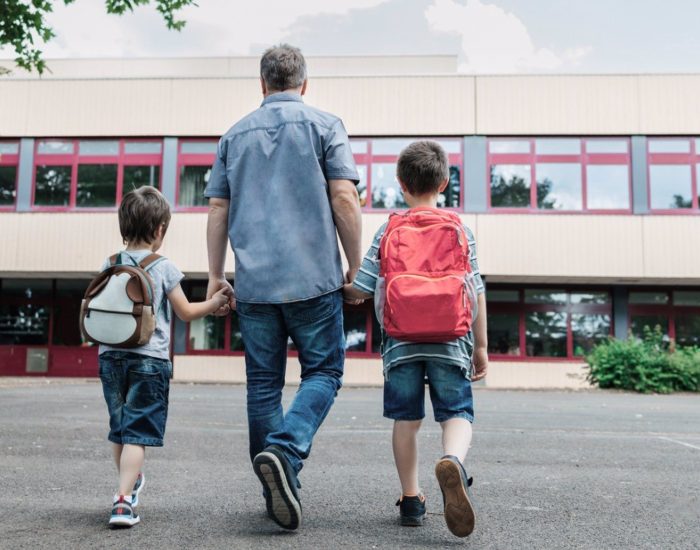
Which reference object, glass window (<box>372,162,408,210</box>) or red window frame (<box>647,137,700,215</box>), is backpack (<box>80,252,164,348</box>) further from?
red window frame (<box>647,137,700,215</box>)

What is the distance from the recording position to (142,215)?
10.9ft

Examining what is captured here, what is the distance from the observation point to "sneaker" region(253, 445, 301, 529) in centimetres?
276

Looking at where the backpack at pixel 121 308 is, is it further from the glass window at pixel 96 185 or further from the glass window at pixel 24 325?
the glass window at pixel 24 325

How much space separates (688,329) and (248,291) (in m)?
19.4

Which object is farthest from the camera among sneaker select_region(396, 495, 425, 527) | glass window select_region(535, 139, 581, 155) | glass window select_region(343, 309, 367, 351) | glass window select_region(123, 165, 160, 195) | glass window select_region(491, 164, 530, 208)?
glass window select_region(123, 165, 160, 195)

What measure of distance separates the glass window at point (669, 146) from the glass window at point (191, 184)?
11.4 m

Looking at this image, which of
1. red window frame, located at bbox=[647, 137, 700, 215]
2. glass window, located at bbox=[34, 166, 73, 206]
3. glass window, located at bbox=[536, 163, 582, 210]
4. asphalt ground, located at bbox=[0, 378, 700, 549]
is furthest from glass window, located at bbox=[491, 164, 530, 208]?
asphalt ground, located at bbox=[0, 378, 700, 549]

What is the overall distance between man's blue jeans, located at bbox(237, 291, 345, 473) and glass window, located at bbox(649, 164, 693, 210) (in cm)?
1804

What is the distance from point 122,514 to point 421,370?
130 cm

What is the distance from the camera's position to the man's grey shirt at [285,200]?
10.3ft

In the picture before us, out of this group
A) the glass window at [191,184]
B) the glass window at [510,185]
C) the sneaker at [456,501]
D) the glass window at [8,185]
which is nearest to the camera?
the sneaker at [456,501]

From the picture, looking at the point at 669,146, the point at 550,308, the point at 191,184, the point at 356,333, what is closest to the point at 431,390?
the point at 356,333

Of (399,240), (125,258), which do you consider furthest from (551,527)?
(125,258)

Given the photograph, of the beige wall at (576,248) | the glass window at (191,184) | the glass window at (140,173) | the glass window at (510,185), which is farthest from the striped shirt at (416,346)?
the glass window at (140,173)
